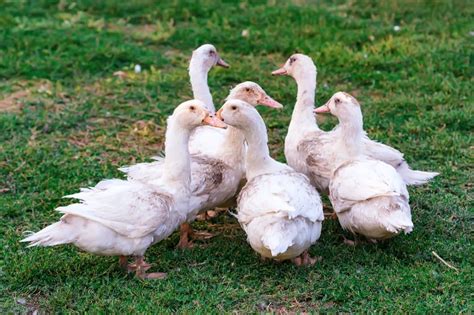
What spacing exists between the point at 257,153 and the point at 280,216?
836 mm

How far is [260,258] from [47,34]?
5.97m

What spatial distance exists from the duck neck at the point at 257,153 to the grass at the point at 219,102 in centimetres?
56

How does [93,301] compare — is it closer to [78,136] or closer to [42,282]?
[42,282]

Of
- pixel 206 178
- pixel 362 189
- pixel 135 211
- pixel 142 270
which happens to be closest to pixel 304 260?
pixel 362 189

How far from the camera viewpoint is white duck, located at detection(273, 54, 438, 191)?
6512 millimetres

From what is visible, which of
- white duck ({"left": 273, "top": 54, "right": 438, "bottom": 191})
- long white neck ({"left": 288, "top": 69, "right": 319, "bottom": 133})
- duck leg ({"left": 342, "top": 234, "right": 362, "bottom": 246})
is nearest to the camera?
duck leg ({"left": 342, "top": 234, "right": 362, "bottom": 246})

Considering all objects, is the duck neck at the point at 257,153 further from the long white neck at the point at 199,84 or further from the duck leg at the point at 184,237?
the long white neck at the point at 199,84

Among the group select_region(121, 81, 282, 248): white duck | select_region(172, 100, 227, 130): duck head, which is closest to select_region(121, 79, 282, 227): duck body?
select_region(121, 81, 282, 248): white duck

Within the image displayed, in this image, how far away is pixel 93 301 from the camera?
17.3ft

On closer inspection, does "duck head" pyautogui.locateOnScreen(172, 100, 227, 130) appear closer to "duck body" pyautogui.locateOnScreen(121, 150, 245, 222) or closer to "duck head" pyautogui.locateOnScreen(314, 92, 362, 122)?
"duck body" pyautogui.locateOnScreen(121, 150, 245, 222)

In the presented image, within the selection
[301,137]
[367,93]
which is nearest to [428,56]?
[367,93]

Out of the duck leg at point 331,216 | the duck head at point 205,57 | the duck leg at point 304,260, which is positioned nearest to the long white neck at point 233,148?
the duck leg at point 331,216

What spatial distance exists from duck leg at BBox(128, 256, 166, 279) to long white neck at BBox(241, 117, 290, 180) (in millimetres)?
1018

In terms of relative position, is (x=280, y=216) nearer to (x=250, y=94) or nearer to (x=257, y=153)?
(x=257, y=153)
